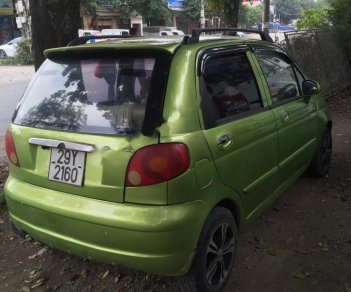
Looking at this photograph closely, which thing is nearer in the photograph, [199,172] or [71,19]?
[199,172]

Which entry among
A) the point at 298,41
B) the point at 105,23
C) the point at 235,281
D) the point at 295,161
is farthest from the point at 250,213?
the point at 105,23

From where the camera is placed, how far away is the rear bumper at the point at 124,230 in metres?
2.38

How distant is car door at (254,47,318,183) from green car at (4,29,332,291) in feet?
1.31

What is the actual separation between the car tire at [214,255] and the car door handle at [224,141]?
0.40 m

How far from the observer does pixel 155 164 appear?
238 centimetres

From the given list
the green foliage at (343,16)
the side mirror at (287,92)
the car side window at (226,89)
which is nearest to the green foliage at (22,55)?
the green foliage at (343,16)

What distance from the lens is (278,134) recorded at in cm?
349

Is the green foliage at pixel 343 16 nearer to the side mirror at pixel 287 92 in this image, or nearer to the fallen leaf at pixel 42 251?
the side mirror at pixel 287 92

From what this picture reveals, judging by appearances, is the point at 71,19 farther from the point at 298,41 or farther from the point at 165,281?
the point at 298,41

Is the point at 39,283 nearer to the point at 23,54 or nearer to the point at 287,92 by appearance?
the point at 287,92

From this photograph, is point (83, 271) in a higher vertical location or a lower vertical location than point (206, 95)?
lower

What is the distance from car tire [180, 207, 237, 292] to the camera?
8.66 ft

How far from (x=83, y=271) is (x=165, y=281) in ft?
2.17

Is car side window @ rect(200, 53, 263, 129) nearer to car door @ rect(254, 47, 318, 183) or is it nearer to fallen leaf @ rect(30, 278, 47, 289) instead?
car door @ rect(254, 47, 318, 183)
